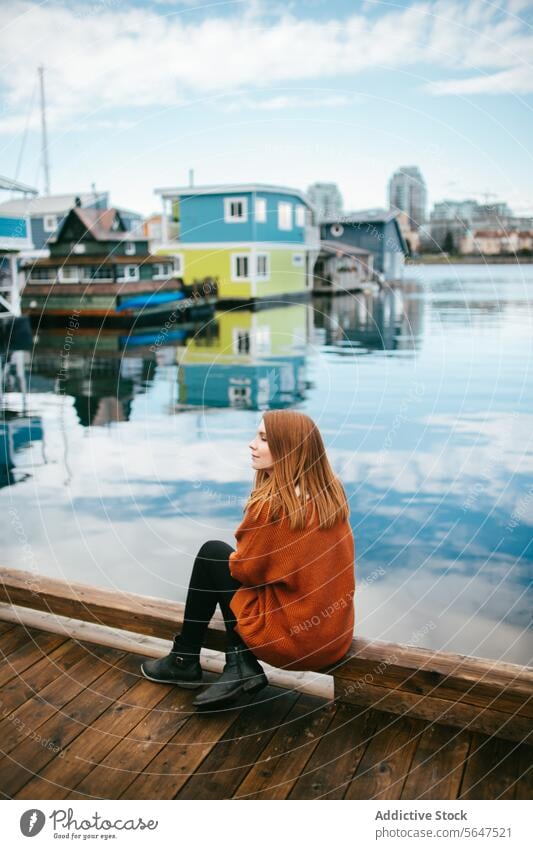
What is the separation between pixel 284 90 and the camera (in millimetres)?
3770

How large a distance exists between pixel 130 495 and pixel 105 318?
45.3 feet

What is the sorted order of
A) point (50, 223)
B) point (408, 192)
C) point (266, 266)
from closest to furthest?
point (408, 192) → point (266, 266) → point (50, 223)

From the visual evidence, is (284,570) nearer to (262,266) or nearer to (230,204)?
(262,266)

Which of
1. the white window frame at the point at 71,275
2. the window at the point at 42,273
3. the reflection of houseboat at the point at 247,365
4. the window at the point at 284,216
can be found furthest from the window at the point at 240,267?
the window at the point at 42,273

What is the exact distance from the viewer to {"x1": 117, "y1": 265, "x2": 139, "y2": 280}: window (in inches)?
810

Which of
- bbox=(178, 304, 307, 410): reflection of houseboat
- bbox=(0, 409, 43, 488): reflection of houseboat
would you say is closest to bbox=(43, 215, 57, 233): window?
bbox=(178, 304, 307, 410): reflection of houseboat

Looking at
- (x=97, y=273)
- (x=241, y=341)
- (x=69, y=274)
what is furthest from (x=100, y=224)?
(x=241, y=341)

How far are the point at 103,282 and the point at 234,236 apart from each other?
5.08 metres

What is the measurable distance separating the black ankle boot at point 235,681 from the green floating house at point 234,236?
2022 cm

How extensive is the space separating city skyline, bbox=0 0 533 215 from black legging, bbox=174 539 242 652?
1.65 meters

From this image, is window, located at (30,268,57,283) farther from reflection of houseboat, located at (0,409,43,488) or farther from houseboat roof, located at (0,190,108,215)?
reflection of houseboat, located at (0,409,43,488)

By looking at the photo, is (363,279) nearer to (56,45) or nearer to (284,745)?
(56,45)

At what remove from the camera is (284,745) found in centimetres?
226

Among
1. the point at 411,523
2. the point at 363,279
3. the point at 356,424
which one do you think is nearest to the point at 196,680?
the point at 411,523
